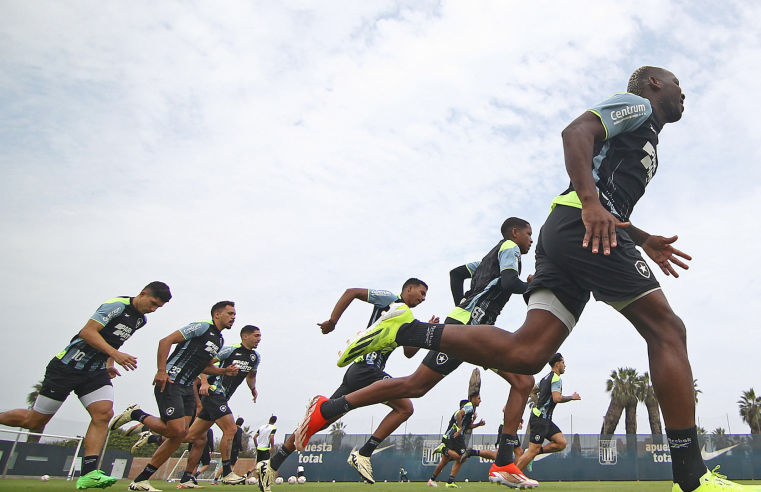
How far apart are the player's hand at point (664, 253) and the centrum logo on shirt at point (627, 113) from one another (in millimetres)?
877

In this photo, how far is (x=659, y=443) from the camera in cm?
2352

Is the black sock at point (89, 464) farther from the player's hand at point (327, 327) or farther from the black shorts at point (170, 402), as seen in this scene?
the player's hand at point (327, 327)

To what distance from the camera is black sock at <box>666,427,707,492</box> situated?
257cm

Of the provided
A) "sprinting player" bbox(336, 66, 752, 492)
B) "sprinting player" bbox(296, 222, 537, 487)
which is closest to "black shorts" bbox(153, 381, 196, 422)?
"sprinting player" bbox(296, 222, 537, 487)

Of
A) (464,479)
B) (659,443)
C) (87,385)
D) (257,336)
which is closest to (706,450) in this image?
(659,443)

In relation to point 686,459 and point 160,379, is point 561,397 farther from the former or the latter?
point 686,459

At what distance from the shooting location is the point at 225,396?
371 inches

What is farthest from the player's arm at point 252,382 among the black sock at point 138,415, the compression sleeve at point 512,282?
the compression sleeve at point 512,282

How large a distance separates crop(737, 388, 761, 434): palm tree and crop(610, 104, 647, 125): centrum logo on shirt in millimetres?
57416

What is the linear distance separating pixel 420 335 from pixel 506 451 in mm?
3741

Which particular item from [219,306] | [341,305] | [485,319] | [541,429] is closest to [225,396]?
[219,306]

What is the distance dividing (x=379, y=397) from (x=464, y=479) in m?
20.8

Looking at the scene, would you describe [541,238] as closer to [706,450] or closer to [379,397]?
[379,397]

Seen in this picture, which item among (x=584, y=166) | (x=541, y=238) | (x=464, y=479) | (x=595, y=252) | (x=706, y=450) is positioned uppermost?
(x=584, y=166)
